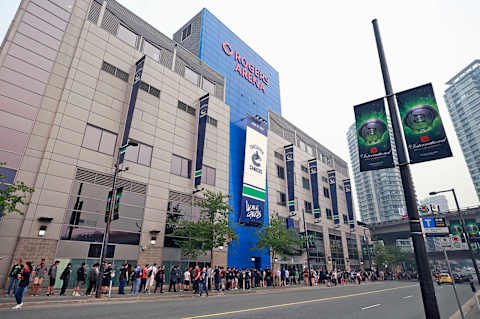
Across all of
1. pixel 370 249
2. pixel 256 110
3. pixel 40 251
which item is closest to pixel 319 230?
pixel 370 249

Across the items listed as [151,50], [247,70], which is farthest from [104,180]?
[247,70]

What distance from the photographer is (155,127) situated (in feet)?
88.5

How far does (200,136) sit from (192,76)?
352 inches

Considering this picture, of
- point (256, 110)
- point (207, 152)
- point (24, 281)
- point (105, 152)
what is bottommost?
point (24, 281)

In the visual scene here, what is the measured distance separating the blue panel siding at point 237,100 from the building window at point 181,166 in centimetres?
731

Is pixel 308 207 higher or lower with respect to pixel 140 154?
higher

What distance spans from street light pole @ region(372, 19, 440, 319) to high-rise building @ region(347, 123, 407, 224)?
495 feet

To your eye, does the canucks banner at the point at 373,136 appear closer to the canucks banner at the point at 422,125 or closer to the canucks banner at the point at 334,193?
the canucks banner at the point at 422,125

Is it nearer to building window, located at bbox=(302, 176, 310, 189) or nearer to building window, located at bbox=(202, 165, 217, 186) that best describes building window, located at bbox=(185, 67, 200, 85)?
building window, located at bbox=(202, 165, 217, 186)

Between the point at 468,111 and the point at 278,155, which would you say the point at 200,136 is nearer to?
the point at 278,155

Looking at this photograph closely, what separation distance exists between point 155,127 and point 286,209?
2580 cm

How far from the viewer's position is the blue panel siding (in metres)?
34.3

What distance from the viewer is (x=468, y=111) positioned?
130 metres

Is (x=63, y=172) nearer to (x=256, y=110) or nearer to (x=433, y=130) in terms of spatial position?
(x=433, y=130)
